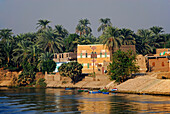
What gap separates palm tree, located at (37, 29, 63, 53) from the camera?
145 meters

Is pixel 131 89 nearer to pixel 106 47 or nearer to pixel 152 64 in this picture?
pixel 152 64

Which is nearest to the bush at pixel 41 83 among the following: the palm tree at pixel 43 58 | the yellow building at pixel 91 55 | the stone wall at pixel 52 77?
the stone wall at pixel 52 77

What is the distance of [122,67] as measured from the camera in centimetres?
9625

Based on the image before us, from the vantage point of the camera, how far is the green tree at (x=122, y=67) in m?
95.6

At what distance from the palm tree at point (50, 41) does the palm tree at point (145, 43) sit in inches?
1403

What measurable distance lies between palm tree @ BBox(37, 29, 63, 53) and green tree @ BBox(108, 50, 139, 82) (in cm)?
5113

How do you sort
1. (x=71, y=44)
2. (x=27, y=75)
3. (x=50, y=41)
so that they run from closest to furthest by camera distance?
(x=27, y=75) < (x=50, y=41) < (x=71, y=44)

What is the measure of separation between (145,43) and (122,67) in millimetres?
52177

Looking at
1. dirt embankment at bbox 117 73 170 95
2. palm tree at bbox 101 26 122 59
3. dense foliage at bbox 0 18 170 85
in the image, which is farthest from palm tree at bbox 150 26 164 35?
dirt embankment at bbox 117 73 170 95

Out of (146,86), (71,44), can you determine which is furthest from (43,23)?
(146,86)

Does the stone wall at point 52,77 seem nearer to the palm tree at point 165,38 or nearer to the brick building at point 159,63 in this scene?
the brick building at point 159,63

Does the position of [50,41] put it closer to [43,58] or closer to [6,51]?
[43,58]

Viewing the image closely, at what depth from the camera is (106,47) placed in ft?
425

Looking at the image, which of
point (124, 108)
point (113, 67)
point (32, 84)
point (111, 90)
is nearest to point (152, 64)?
point (113, 67)
